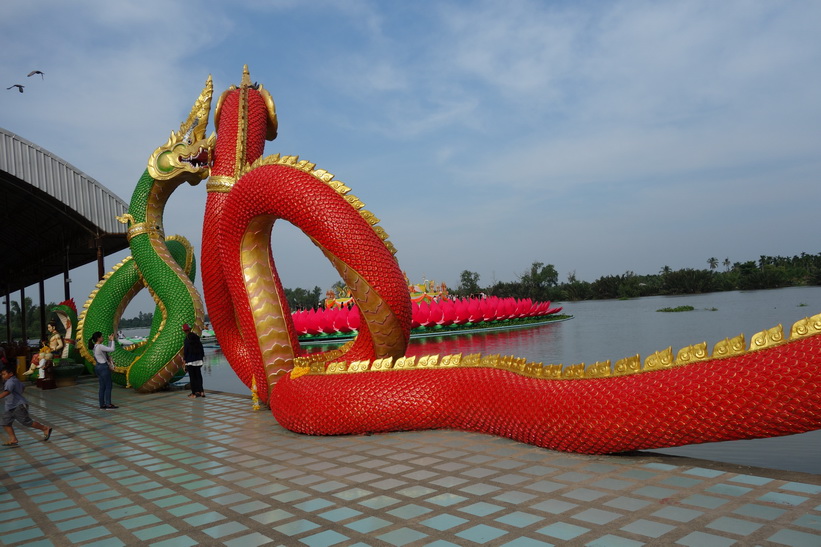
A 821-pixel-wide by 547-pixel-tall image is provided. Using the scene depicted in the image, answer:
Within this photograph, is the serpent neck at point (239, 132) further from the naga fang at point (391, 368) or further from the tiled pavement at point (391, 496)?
the tiled pavement at point (391, 496)

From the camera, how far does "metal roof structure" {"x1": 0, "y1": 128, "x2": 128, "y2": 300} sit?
10570 millimetres

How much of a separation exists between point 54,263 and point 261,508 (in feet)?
62.6

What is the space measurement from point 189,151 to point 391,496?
593cm

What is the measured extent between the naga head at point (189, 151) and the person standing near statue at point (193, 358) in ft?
6.59

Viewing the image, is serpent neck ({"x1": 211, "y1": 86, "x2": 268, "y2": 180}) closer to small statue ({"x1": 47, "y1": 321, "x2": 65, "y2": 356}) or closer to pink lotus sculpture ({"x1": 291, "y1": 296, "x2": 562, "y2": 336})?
small statue ({"x1": 47, "y1": 321, "x2": 65, "y2": 356})

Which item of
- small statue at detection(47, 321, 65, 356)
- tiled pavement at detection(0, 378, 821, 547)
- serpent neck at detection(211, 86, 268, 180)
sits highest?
serpent neck at detection(211, 86, 268, 180)

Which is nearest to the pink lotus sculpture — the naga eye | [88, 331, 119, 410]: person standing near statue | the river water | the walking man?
the river water

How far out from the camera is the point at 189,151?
24.8ft

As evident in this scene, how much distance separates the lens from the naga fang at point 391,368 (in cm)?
290

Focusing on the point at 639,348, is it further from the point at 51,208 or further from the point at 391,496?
the point at 51,208

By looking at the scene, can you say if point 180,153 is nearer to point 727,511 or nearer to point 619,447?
point 619,447

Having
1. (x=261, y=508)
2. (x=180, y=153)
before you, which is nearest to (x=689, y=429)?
(x=261, y=508)

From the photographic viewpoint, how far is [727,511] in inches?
99.0

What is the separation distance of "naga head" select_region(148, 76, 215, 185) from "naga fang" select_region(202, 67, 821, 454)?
4.66 ft
